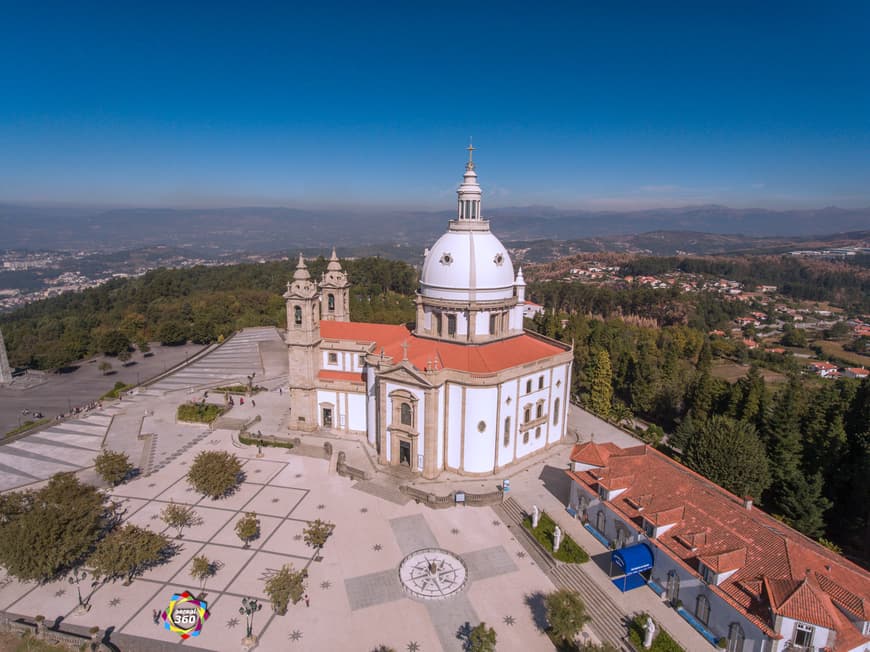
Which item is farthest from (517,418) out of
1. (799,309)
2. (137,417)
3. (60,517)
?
(799,309)

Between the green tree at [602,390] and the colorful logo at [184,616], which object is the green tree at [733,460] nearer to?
the green tree at [602,390]

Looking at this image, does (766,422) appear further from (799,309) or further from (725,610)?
(799,309)

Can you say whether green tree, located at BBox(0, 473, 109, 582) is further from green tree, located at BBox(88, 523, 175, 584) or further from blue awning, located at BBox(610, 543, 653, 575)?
blue awning, located at BBox(610, 543, 653, 575)

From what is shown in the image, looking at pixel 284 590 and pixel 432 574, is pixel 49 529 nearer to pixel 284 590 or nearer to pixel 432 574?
pixel 284 590

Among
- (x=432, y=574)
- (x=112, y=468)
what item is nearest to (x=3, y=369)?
(x=112, y=468)

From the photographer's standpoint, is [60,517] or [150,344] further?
[150,344]

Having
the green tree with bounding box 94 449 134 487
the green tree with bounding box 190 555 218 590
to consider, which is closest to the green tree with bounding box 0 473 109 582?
the green tree with bounding box 190 555 218 590
